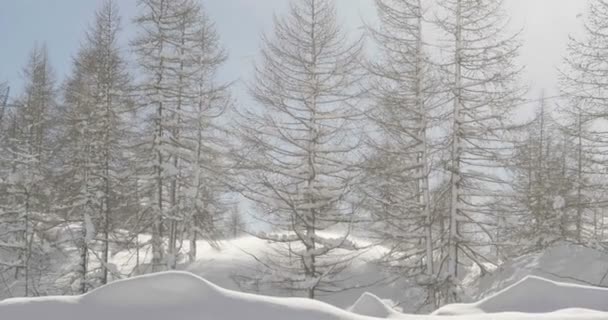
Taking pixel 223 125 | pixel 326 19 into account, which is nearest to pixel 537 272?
pixel 326 19

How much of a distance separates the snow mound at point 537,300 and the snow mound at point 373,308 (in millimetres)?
856

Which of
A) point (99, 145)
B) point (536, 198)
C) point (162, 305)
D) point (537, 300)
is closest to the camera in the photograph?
point (162, 305)

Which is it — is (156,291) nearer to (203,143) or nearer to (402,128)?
(402,128)

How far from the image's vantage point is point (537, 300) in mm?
5371

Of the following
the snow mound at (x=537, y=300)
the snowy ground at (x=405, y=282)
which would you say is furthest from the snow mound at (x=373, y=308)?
the snowy ground at (x=405, y=282)

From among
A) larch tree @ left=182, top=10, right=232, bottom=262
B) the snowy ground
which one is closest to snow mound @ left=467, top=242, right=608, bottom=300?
the snowy ground

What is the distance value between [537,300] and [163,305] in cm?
383

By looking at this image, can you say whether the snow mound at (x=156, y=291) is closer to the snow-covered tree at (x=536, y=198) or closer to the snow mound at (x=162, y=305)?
the snow mound at (x=162, y=305)

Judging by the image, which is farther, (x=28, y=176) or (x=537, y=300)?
(x=28, y=176)

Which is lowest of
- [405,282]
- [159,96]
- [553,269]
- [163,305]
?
[405,282]

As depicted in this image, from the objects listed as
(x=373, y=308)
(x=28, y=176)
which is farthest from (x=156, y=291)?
(x=28, y=176)

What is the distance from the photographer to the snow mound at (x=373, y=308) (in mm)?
4594

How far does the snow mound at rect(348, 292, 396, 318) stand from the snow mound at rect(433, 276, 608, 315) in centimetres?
86

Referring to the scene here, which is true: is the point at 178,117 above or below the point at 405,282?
above
